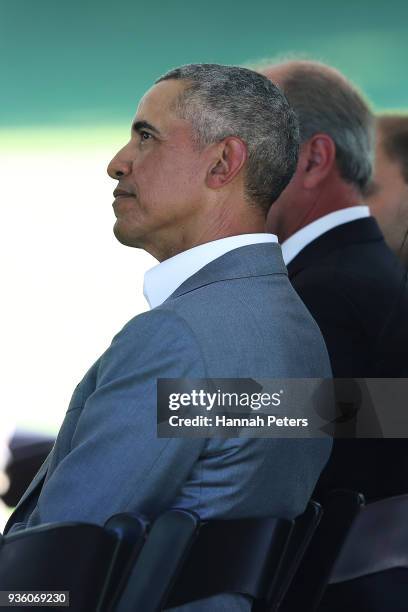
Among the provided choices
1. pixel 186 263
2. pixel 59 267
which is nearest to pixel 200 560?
pixel 186 263

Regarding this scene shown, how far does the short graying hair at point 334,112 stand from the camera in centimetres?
225

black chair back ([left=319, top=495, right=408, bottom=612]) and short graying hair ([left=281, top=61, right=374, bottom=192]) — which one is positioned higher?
short graying hair ([left=281, top=61, right=374, bottom=192])

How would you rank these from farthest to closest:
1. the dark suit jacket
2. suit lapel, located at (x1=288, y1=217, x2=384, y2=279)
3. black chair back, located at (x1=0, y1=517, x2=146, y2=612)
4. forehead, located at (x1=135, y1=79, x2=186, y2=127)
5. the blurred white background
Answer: the blurred white background → suit lapel, located at (x1=288, y1=217, x2=384, y2=279) → the dark suit jacket → forehead, located at (x1=135, y1=79, x2=186, y2=127) → black chair back, located at (x1=0, y1=517, x2=146, y2=612)

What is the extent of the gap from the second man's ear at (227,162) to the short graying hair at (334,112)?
718 millimetres

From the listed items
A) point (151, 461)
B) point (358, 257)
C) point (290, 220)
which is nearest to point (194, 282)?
point (151, 461)

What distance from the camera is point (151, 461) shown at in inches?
51.2

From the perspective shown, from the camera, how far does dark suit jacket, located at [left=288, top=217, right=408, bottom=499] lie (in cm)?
178

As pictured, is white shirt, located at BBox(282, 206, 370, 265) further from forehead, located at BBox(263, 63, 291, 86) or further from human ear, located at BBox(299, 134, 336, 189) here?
forehead, located at BBox(263, 63, 291, 86)

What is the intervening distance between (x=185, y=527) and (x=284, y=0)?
→ 3484 millimetres

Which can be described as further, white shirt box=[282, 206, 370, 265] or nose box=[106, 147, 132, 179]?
white shirt box=[282, 206, 370, 265]

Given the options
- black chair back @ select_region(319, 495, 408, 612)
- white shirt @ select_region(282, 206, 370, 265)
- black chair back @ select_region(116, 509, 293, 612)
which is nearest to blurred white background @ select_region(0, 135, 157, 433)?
white shirt @ select_region(282, 206, 370, 265)

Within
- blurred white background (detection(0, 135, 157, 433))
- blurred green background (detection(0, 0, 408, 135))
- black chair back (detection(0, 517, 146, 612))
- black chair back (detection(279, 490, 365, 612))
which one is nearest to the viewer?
black chair back (detection(0, 517, 146, 612))

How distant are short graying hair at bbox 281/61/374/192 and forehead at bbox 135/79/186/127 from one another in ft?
2.29

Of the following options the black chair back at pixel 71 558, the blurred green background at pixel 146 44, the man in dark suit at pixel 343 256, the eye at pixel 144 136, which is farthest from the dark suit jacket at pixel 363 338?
the blurred green background at pixel 146 44
